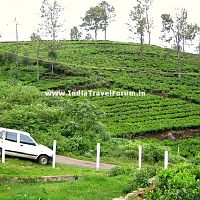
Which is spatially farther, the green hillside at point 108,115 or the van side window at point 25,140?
the van side window at point 25,140

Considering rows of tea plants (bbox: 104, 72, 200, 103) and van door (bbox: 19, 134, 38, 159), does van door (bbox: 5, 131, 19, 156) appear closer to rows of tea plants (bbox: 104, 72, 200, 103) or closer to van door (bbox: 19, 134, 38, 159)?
van door (bbox: 19, 134, 38, 159)

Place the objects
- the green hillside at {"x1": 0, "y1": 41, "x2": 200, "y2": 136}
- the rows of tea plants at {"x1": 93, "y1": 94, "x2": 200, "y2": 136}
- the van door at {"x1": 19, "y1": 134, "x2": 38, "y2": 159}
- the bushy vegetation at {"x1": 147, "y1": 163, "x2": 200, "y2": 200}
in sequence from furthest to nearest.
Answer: the green hillside at {"x1": 0, "y1": 41, "x2": 200, "y2": 136}
the rows of tea plants at {"x1": 93, "y1": 94, "x2": 200, "y2": 136}
the van door at {"x1": 19, "y1": 134, "x2": 38, "y2": 159}
the bushy vegetation at {"x1": 147, "y1": 163, "x2": 200, "y2": 200}

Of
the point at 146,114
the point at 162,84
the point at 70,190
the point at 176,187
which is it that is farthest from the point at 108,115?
the point at 176,187

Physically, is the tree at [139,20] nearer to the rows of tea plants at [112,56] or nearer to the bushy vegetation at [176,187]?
the rows of tea plants at [112,56]

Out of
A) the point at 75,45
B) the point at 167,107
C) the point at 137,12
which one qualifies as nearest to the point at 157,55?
the point at 137,12

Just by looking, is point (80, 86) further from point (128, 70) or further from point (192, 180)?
point (192, 180)

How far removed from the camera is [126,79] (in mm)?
62094

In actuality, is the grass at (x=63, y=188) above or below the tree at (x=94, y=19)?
below

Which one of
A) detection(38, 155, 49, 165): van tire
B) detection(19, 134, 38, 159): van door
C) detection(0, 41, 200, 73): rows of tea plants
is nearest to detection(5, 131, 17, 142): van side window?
detection(19, 134, 38, 159): van door

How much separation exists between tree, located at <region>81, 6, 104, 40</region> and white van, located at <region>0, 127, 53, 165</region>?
91.8 metres

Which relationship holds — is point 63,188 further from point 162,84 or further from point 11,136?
point 162,84

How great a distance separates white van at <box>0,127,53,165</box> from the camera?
18.1m

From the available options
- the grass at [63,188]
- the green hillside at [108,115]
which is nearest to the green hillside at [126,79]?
the green hillside at [108,115]

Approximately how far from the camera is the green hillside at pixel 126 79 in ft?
144
